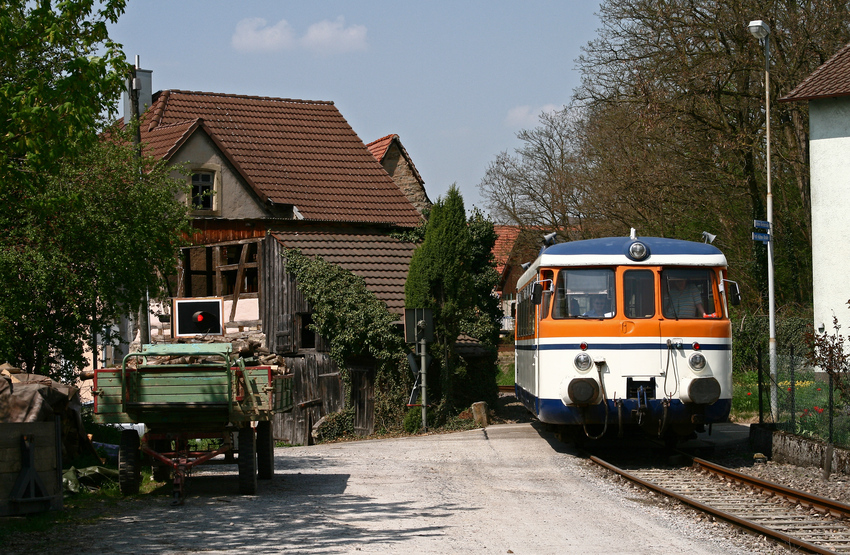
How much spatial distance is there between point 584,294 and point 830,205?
1530 centimetres

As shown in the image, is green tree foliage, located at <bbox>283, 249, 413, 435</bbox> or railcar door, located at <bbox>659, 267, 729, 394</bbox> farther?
green tree foliage, located at <bbox>283, 249, 413, 435</bbox>

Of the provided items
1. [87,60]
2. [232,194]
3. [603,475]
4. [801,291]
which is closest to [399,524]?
[603,475]

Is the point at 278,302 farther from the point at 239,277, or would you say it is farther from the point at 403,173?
the point at 403,173

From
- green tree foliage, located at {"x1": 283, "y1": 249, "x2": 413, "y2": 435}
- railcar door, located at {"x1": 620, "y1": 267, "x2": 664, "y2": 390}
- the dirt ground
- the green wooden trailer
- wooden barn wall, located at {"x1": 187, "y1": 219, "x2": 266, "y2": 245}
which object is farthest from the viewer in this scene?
wooden barn wall, located at {"x1": 187, "y1": 219, "x2": 266, "y2": 245}

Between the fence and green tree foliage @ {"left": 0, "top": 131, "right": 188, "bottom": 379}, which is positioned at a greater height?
green tree foliage @ {"left": 0, "top": 131, "right": 188, "bottom": 379}

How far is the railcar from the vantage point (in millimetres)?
14320

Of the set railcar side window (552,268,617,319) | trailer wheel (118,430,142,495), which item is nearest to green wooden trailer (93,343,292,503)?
trailer wheel (118,430,142,495)

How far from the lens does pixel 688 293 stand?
14789mm

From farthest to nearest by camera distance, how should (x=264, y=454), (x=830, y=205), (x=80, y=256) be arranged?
(x=830, y=205), (x=80, y=256), (x=264, y=454)

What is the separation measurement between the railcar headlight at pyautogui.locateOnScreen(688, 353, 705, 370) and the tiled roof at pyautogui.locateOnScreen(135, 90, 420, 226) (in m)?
17.3

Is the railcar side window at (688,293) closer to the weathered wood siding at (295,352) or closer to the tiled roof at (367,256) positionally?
the tiled roof at (367,256)

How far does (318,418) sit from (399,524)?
16.4 meters

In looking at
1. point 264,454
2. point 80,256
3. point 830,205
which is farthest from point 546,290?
point 830,205

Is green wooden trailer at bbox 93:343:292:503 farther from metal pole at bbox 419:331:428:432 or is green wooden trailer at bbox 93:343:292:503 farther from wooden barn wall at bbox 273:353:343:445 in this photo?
wooden barn wall at bbox 273:353:343:445
